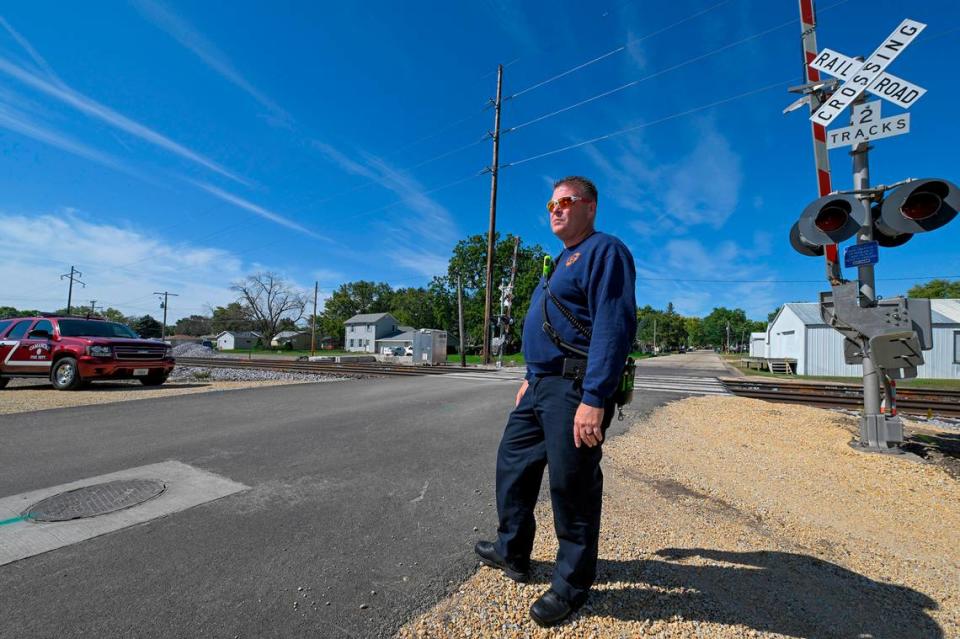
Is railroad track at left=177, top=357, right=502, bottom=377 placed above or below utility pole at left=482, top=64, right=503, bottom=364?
below

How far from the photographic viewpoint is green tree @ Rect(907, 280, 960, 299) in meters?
60.3

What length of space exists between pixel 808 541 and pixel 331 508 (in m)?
3.12

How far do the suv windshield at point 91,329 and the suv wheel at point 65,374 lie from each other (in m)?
0.62

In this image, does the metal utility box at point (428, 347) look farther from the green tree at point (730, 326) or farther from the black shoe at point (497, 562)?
the green tree at point (730, 326)

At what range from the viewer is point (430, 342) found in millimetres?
24109

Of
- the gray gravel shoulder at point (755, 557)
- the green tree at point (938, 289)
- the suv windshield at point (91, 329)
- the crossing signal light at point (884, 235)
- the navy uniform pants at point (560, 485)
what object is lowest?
the gray gravel shoulder at point (755, 557)

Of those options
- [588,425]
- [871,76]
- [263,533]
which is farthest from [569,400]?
[871,76]

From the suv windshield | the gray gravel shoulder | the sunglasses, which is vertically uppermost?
the sunglasses

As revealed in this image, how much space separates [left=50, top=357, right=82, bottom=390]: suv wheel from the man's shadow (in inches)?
438

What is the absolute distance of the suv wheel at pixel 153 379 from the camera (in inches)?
386

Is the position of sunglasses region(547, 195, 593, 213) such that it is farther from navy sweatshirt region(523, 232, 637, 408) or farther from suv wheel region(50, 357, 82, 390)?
suv wheel region(50, 357, 82, 390)

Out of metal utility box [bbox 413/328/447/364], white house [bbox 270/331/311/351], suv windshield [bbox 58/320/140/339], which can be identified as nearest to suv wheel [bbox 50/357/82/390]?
suv windshield [bbox 58/320/140/339]

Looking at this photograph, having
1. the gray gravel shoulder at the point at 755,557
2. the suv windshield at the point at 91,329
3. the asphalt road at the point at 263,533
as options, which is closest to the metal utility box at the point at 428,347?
the suv windshield at the point at 91,329

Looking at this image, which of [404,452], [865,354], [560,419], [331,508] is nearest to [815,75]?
[865,354]
